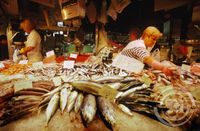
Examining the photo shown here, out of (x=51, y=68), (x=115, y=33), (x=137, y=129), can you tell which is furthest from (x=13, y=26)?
(x=137, y=129)

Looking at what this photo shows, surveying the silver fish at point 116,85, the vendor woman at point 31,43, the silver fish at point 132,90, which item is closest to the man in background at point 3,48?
the vendor woman at point 31,43

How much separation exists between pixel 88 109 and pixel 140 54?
3.38ft

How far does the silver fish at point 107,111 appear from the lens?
5.91 ft

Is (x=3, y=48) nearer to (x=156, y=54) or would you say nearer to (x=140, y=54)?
(x=140, y=54)

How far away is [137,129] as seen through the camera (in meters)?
1.83

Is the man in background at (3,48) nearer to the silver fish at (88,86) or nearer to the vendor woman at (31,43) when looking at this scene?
the vendor woman at (31,43)

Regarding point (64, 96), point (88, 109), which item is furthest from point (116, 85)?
point (64, 96)

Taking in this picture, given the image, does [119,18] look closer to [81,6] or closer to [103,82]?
[81,6]

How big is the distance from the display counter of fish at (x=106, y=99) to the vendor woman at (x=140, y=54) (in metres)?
0.27

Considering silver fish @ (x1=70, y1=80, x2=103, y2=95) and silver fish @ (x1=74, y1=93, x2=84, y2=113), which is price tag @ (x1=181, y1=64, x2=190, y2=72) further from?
silver fish @ (x1=74, y1=93, x2=84, y2=113)

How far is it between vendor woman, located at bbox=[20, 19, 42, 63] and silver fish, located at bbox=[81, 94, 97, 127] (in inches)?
66.2

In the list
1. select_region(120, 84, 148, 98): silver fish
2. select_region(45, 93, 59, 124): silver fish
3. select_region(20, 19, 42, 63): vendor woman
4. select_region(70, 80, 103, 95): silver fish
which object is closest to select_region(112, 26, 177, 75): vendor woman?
select_region(120, 84, 148, 98): silver fish

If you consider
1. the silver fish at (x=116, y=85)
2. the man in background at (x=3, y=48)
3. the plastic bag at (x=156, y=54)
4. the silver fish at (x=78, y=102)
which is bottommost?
the silver fish at (x=78, y=102)

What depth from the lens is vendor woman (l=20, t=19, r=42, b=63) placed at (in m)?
3.31
